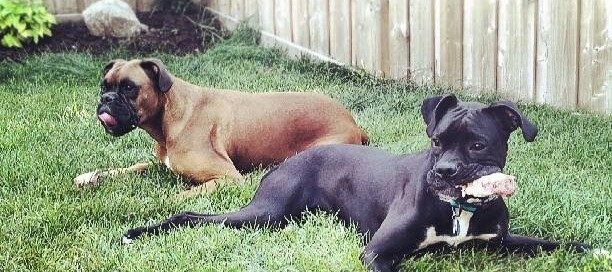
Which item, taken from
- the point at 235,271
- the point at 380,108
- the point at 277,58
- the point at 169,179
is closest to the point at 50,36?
the point at 277,58

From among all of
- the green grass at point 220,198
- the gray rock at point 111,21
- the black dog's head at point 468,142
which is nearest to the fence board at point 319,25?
the green grass at point 220,198

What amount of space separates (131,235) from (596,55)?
344cm

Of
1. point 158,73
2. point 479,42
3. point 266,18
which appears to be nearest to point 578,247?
point 158,73

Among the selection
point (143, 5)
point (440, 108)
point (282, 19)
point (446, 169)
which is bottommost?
point (143, 5)

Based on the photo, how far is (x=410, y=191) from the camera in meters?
3.87

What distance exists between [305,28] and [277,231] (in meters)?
5.23

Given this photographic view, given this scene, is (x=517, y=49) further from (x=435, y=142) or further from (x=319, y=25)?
(x=435, y=142)

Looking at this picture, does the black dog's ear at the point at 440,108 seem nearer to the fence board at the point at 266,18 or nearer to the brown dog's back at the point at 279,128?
the brown dog's back at the point at 279,128

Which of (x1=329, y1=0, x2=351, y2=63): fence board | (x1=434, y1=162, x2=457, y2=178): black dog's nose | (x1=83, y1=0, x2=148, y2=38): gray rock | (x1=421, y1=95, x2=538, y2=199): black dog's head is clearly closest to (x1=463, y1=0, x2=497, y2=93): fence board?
(x1=329, y1=0, x2=351, y2=63): fence board

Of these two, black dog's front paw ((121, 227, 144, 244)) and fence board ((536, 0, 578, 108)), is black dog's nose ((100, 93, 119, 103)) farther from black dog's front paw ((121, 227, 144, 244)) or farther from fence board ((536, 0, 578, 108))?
fence board ((536, 0, 578, 108))

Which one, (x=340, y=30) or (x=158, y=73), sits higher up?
(x=158, y=73)

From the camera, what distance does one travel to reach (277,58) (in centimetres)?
920

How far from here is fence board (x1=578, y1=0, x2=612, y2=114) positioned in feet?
20.4

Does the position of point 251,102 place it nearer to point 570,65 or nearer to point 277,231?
point 277,231
